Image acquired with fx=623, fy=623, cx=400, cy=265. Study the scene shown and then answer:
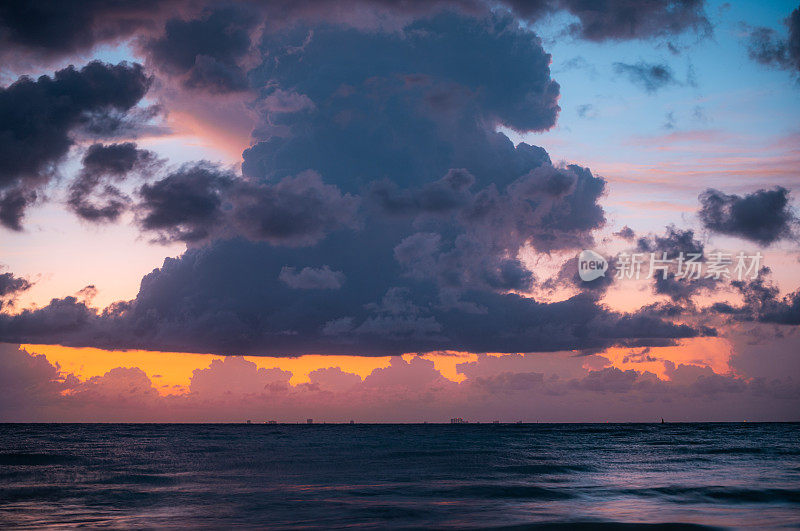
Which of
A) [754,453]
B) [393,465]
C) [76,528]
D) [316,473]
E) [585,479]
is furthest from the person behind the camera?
[754,453]

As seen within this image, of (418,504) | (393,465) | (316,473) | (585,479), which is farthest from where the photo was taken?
(393,465)

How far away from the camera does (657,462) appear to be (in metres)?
64.3

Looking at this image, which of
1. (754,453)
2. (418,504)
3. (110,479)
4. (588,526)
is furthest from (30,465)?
(754,453)

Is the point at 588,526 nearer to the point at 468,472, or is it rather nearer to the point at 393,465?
the point at 468,472

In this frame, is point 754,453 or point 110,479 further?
point 754,453

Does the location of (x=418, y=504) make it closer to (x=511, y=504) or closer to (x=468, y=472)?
(x=511, y=504)

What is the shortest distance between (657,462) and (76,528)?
55842 millimetres

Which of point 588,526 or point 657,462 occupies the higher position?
point 588,526

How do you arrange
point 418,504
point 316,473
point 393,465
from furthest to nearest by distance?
point 393,465 < point 316,473 < point 418,504

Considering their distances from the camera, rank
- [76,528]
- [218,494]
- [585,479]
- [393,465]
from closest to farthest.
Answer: [76,528]
[218,494]
[585,479]
[393,465]

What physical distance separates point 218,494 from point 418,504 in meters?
14.4

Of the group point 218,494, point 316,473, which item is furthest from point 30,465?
point 218,494

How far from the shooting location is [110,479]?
50438 millimetres

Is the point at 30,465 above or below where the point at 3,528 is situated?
below
